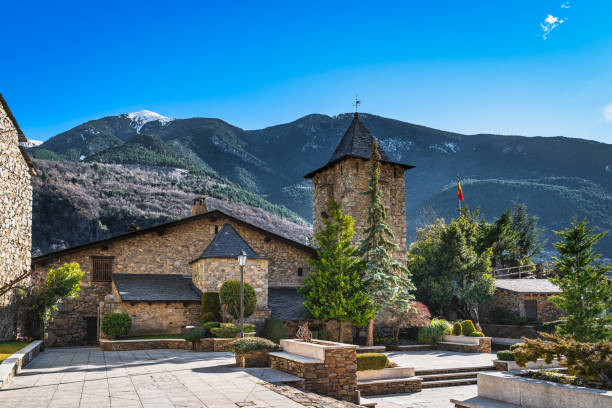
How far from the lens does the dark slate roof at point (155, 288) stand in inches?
890

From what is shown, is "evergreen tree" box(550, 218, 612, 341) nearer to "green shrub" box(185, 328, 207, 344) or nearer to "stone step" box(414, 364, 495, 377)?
"stone step" box(414, 364, 495, 377)

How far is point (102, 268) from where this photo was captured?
982 inches

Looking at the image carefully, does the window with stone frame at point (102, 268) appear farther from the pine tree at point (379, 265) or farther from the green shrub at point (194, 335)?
the pine tree at point (379, 265)

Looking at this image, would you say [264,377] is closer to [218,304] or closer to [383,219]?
[218,304]

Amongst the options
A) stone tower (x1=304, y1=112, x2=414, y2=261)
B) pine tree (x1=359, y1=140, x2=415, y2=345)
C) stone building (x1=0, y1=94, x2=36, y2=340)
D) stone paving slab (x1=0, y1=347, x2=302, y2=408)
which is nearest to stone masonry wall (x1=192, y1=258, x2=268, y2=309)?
pine tree (x1=359, y1=140, x2=415, y2=345)

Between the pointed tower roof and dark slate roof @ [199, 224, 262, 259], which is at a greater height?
the pointed tower roof

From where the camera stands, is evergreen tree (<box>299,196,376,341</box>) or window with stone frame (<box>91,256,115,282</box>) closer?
evergreen tree (<box>299,196,376,341</box>)

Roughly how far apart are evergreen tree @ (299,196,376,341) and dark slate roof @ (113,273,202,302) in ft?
19.9

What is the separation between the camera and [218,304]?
880 inches

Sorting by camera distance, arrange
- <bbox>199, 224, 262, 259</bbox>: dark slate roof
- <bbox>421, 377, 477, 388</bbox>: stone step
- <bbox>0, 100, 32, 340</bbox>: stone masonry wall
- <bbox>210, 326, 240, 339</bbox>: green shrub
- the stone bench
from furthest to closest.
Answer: the stone bench → <bbox>199, 224, 262, 259</bbox>: dark slate roof → <bbox>210, 326, 240, 339</bbox>: green shrub → <bbox>421, 377, 477, 388</bbox>: stone step → <bbox>0, 100, 32, 340</bbox>: stone masonry wall

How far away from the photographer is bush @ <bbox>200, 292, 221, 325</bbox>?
2184 cm

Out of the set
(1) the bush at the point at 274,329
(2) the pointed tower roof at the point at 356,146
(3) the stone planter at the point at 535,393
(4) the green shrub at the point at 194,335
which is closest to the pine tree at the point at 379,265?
(2) the pointed tower roof at the point at 356,146

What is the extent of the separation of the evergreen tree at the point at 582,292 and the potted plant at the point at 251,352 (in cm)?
1472

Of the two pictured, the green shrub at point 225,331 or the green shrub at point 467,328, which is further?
the green shrub at point 467,328
